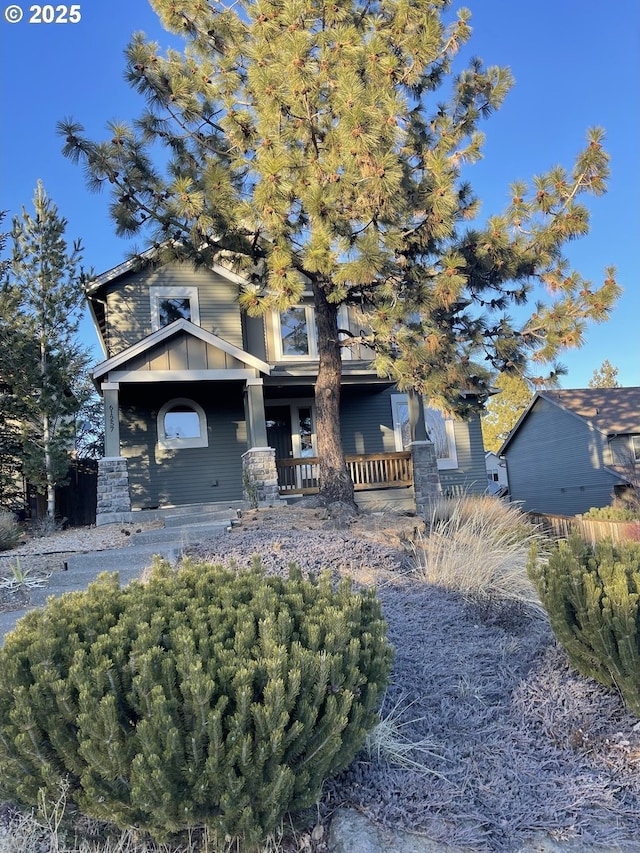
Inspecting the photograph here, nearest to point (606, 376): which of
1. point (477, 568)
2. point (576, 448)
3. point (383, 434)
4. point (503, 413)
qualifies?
point (503, 413)

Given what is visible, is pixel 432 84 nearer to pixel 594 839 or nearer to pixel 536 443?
pixel 594 839

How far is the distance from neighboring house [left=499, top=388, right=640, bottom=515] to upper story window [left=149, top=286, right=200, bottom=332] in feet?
43.3

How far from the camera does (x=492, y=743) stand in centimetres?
266

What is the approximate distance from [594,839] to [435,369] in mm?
6607

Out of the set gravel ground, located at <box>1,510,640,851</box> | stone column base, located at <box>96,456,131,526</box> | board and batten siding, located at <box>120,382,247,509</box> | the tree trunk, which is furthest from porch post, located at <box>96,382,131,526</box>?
gravel ground, located at <box>1,510,640,851</box>

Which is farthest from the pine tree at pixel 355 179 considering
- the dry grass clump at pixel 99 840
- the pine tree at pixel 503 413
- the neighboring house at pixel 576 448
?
the pine tree at pixel 503 413

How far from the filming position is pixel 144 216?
865 centimetres

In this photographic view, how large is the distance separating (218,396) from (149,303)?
107 inches

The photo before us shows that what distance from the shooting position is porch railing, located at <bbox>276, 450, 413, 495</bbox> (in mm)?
12742

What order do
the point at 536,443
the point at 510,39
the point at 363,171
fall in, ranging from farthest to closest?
the point at 536,443
the point at 510,39
the point at 363,171

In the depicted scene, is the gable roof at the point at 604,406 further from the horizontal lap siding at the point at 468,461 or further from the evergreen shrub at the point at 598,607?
the evergreen shrub at the point at 598,607

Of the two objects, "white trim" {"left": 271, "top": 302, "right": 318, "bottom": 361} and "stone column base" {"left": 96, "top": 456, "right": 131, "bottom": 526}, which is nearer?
"stone column base" {"left": 96, "top": 456, "right": 131, "bottom": 526}

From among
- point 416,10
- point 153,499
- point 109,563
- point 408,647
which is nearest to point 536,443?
point 153,499

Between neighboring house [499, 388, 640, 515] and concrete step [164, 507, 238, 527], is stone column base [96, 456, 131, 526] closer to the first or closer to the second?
concrete step [164, 507, 238, 527]
